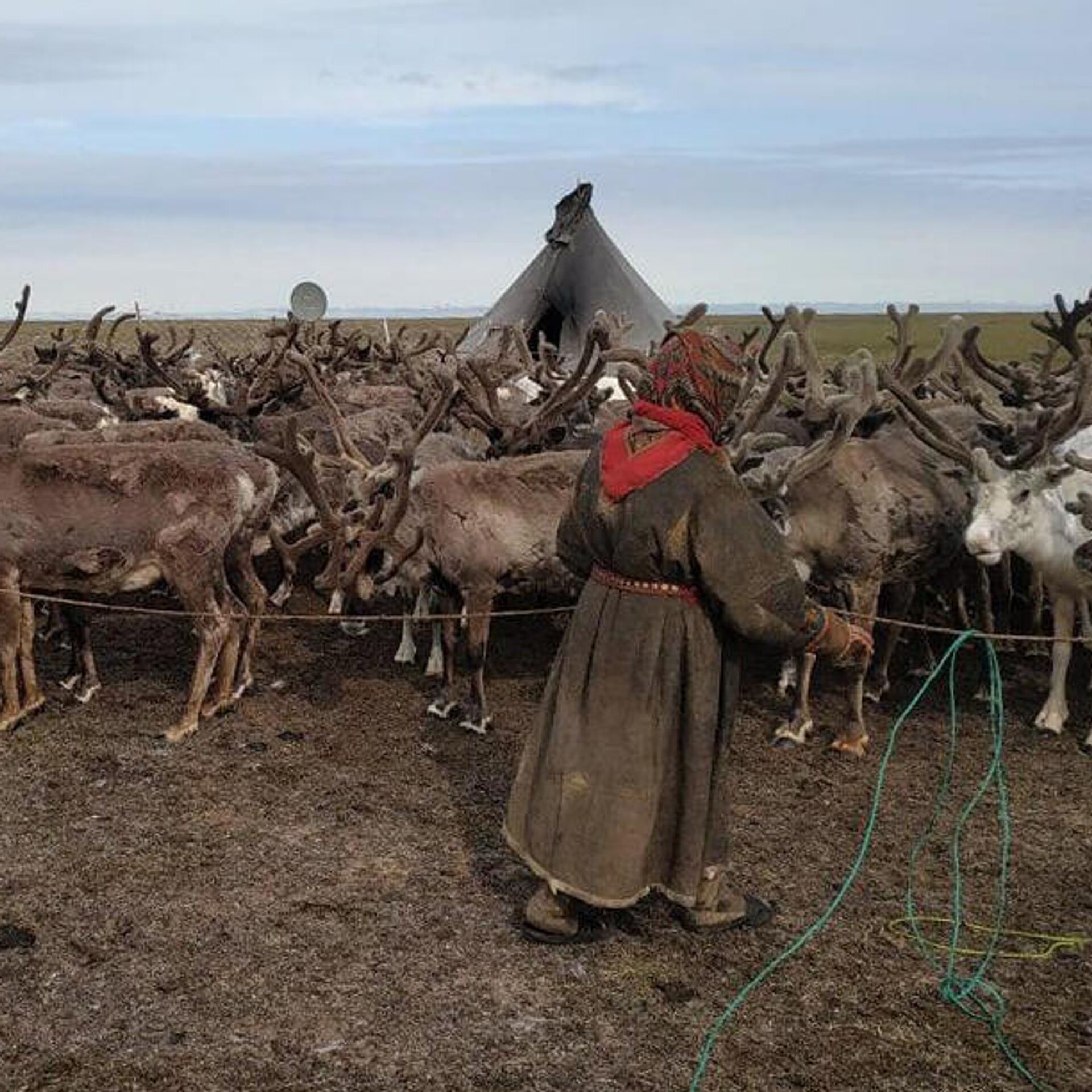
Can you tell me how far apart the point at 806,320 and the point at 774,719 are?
2760mm

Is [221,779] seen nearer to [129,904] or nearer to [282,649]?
[129,904]

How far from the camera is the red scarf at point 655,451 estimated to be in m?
3.94

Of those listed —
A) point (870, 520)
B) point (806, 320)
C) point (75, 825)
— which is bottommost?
point (75, 825)

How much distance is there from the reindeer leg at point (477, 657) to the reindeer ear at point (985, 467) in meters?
2.82

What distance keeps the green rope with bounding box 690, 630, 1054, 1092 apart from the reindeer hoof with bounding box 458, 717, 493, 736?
2206 millimetres

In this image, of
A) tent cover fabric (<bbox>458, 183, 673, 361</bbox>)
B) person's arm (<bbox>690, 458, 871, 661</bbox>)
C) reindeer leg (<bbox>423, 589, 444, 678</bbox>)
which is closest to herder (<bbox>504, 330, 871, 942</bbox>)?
person's arm (<bbox>690, 458, 871, 661</bbox>)

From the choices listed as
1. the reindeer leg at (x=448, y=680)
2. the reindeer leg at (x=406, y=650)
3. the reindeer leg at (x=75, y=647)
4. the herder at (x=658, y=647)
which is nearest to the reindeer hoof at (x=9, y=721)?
the reindeer leg at (x=75, y=647)

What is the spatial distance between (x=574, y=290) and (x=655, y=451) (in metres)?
17.1

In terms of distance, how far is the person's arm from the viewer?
3889mm

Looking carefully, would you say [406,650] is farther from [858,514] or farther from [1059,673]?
[1059,673]

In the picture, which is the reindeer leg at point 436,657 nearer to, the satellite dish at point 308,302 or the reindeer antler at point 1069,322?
the reindeer antler at point 1069,322

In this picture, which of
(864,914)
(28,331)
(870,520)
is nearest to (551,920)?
(864,914)

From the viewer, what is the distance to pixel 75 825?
5668 millimetres

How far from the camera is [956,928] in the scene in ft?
15.0
